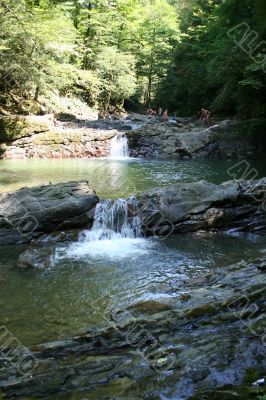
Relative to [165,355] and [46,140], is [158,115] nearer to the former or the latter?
[46,140]

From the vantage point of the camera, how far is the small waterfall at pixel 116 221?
11258mm

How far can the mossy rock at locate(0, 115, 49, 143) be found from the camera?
24078 mm

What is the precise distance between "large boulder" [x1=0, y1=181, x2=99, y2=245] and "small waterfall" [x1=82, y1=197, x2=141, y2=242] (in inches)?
9.9

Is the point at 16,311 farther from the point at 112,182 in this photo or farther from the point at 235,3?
the point at 235,3

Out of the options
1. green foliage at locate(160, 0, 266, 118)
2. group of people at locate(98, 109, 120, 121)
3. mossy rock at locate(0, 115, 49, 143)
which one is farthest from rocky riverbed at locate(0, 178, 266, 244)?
group of people at locate(98, 109, 120, 121)

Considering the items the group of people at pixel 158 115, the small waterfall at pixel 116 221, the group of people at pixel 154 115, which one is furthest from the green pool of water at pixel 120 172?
the group of people at pixel 158 115

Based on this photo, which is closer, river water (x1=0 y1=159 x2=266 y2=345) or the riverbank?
river water (x1=0 y1=159 x2=266 y2=345)

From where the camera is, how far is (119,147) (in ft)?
84.6

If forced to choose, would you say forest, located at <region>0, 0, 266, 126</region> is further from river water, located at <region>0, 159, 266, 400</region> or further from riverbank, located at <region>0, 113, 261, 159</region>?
river water, located at <region>0, 159, 266, 400</region>

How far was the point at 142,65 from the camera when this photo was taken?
41.6 m

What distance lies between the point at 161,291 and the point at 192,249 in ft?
9.94

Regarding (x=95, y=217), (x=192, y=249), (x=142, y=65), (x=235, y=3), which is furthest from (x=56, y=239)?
(x=142, y=65)

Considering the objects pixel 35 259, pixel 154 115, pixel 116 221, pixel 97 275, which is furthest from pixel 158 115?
pixel 97 275

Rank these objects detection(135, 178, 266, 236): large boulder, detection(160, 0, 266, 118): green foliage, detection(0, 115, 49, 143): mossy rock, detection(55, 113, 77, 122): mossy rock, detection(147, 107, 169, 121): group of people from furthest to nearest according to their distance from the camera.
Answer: detection(147, 107, 169, 121): group of people → detection(55, 113, 77, 122): mossy rock → detection(0, 115, 49, 143): mossy rock → detection(160, 0, 266, 118): green foliage → detection(135, 178, 266, 236): large boulder
